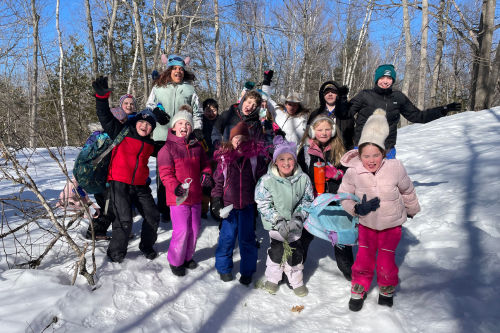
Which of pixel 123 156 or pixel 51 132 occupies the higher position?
pixel 51 132

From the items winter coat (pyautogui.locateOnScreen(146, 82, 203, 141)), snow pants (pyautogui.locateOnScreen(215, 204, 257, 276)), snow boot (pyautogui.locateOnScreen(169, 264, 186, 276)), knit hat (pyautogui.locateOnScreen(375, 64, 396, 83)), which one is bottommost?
snow boot (pyautogui.locateOnScreen(169, 264, 186, 276))

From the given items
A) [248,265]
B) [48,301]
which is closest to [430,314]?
[248,265]

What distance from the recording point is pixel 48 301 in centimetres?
225

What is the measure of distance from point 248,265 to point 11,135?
267cm

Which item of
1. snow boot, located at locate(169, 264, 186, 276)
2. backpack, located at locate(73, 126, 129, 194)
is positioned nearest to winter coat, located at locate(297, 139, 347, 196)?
snow boot, located at locate(169, 264, 186, 276)

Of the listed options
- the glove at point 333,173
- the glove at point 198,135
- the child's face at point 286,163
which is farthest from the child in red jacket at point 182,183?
the glove at point 333,173

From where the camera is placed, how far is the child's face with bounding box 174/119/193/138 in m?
3.32

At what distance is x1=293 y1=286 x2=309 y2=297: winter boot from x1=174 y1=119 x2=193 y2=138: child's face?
2.17 meters

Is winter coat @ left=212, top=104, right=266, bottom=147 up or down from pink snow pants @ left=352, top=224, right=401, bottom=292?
up

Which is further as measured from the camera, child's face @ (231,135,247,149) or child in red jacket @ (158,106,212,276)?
child's face @ (231,135,247,149)

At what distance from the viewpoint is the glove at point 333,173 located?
10.9ft

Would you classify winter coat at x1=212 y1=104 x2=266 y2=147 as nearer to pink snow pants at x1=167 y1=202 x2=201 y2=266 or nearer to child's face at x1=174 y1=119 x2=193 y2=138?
child's face at x1=174 y1=119 x2=193 y2=138

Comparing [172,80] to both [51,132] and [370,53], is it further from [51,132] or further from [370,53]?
[370,53]

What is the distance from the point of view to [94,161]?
323cm
